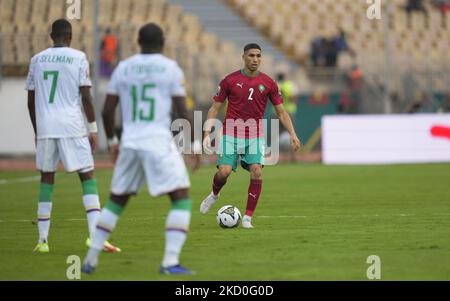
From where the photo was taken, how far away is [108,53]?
34.0 meters

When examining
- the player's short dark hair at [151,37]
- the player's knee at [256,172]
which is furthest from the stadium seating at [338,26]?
the player's short dark hair at [151,37]

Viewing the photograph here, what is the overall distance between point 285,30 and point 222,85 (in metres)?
26.0

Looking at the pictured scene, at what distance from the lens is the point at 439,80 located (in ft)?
119

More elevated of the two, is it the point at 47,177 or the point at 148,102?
the point at 148,102

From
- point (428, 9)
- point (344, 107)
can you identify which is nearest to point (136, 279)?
point (344, 107)

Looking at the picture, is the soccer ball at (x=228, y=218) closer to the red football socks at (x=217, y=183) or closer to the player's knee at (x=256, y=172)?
the player's knee at (x=256, y=172)

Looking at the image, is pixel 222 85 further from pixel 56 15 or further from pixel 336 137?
pixel 56 15

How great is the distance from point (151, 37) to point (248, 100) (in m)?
5.09

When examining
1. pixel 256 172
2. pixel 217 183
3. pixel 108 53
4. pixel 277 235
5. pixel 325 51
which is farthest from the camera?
pixel 325 51

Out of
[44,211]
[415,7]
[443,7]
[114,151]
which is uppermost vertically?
[443,7]

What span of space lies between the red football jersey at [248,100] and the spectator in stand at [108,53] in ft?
62.6

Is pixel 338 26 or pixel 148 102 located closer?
pixel 148 102

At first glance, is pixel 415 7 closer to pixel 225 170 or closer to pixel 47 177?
pixel 225 170

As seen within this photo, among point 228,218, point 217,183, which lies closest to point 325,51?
point 217,183
